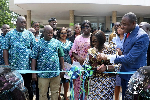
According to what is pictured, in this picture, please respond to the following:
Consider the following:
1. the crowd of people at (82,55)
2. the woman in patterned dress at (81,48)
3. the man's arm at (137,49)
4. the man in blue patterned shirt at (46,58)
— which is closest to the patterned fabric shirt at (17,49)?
the crowd of people at (82,55)

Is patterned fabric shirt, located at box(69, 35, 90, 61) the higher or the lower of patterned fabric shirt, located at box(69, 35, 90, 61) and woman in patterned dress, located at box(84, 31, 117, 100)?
the higher

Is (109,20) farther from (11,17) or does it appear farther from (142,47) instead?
(11,17)

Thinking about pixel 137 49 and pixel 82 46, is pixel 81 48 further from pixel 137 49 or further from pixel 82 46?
pixel 137 49

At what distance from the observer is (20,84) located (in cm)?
206

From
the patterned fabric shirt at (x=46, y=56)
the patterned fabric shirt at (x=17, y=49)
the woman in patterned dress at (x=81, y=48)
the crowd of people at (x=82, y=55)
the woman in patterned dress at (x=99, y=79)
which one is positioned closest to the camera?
the crowd of people at (x=82, y=55)

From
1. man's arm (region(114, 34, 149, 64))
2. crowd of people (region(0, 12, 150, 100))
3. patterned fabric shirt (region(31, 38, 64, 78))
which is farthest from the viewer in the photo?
patterned fabric shirt (region(31, 38, 64, 78))

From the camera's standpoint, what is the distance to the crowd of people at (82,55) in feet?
7.82

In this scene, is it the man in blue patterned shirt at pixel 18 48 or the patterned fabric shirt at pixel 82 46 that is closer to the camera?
the man in blue patterned shirt at pixel 18 48

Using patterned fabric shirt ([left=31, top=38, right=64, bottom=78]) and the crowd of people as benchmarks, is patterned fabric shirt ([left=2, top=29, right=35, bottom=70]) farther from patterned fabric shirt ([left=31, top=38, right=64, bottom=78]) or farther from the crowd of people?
patterned fabric shirt ([left=31, top=38, right=64, bottom=78])

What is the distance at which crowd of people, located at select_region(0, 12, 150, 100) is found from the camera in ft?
7.82

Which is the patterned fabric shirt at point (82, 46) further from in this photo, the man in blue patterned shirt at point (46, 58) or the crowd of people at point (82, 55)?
the man in blue patterned shirt at point (46, 58)

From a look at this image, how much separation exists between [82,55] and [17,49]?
4.20 feet

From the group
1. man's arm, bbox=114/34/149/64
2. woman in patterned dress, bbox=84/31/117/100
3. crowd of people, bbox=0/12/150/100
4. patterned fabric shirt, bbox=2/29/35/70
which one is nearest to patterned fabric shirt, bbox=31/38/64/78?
crowd of people, bbox=0/12/150/100

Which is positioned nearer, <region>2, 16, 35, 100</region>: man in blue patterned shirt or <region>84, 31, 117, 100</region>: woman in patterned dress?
<region>84, 31, 117, 100</region>: woman in patterned dress
